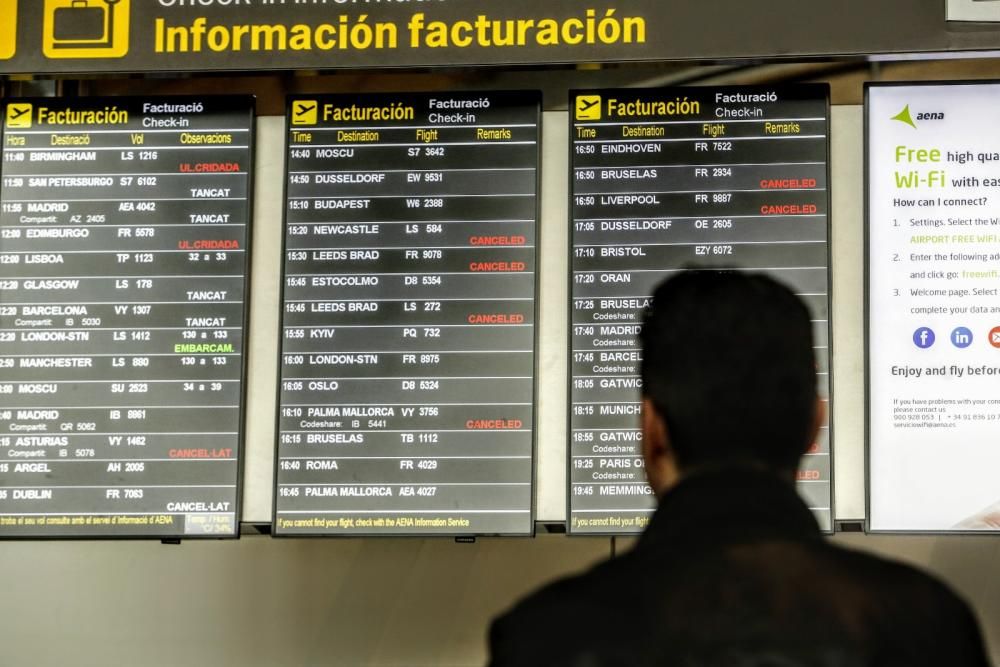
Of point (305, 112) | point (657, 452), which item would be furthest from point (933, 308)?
point (657, 452)

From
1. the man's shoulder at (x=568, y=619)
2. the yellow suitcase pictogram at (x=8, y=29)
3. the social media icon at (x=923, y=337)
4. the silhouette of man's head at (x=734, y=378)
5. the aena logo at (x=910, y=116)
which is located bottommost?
the man's shoulder at (x=568, y=619)

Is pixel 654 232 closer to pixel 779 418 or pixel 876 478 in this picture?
pixel 876 478

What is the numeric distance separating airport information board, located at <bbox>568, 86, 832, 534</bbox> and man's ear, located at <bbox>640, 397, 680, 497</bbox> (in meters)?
1.50

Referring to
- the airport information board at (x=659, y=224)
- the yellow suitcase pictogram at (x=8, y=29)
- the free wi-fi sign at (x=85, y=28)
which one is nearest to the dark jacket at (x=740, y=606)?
the airport information board at (x=659, y=224)

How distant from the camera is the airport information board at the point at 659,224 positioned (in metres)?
2.91

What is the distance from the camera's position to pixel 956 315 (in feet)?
9.45

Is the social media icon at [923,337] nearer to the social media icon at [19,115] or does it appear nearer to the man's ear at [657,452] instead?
the man's ear at [657,452]

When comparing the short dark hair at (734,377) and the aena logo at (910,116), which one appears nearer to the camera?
the short dark hair at (734,377)

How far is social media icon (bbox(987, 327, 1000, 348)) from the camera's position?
2.86 meters

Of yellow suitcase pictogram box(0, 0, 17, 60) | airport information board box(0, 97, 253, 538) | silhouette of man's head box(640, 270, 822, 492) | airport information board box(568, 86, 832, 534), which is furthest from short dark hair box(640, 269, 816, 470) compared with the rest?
yellow suitcase pictogram box(0, 0, 17, 60)

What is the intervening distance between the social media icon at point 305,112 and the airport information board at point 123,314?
11cm

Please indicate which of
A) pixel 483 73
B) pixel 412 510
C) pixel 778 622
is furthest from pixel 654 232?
pixel 778 622

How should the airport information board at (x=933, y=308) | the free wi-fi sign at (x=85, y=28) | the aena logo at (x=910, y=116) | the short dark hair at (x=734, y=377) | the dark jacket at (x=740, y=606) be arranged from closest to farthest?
the dark jacket at (x=740, y=606)
the short dark hair at (x=734, y=377)
the airport information board at (x=933, y=308)
the aena logo at (x=910, y=116)
the free wi-fi sign at (x=85, y=28)

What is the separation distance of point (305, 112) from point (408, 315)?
562 mm
